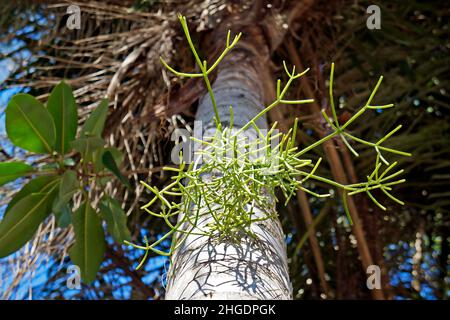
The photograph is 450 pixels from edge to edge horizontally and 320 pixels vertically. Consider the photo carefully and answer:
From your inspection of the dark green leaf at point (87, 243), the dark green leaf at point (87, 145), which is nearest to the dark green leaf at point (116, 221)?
the dark green leaf at point (87, 243)

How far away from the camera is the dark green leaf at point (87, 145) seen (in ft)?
4.17

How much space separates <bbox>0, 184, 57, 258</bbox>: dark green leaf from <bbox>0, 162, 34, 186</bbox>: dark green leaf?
0.18ft

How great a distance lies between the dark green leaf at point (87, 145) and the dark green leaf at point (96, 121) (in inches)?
1.0

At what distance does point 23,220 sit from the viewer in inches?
50.5

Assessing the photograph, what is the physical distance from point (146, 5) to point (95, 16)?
300mm

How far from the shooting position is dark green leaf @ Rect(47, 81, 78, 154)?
133 centimetres

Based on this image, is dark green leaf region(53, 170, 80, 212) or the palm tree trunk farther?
dark green leaf region(53, 170, 80, 212)

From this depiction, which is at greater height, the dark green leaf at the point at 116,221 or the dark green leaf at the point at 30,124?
the dark green leaf at the point at 30,124

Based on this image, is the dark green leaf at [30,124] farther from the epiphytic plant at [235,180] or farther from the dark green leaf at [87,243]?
the epiphytic plant at [235,180]

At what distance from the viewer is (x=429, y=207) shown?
6.63 feet

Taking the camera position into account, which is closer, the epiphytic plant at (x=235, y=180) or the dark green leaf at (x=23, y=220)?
the epiphytic plant at (x=235, y=180)

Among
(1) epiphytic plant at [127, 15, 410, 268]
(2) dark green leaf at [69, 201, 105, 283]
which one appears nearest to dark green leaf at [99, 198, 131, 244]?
(2) dark green leaf at [69, 201, 105, 283]

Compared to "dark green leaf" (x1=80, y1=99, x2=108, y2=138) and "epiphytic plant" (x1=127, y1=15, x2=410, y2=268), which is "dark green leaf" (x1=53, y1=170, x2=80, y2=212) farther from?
"epiphytic plant" (x1=127, y1=15, x2=410, y2=268)
